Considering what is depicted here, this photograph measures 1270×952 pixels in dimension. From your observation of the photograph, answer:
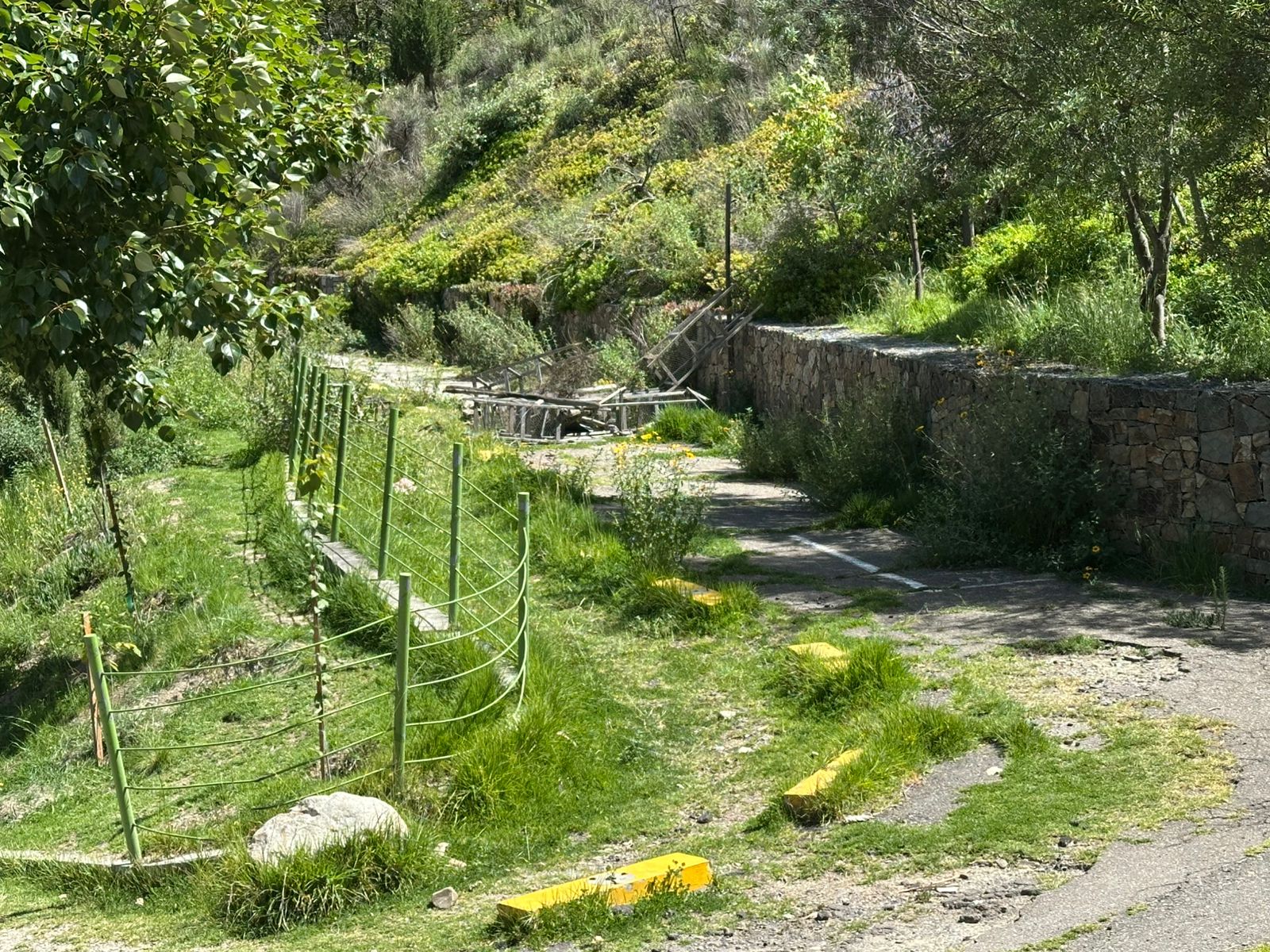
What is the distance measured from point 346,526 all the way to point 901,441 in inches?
213

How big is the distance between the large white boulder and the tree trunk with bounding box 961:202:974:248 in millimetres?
13615

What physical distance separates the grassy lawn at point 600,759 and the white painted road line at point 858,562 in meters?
0.54

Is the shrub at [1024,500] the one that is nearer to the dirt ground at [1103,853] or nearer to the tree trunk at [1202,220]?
the dirt ground at [1103,853]

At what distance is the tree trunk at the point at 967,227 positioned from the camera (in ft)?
58.6

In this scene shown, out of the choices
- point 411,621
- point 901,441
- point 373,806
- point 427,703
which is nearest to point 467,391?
point 901,441

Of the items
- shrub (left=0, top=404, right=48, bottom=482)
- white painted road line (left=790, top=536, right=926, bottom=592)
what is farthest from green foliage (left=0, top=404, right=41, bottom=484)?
white painted road line (left=790, top=536, right=926, bottom=592)

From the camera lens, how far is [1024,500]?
417 inches

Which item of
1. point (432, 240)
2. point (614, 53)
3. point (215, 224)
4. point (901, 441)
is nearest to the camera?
point (215, 224)

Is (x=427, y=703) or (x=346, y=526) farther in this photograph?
(x=346, y=526)

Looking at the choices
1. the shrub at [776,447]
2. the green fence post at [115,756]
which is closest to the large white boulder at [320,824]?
the green fence post at [115,756]

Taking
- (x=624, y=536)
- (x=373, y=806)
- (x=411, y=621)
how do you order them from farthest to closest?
(x=624, y=536), (x=411, y=621), (x=373, y=806)

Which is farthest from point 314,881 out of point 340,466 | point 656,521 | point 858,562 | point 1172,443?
point 1172,443

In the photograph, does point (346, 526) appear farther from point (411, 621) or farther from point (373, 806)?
point (373, 806)

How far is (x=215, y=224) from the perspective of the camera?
8.16 meters
